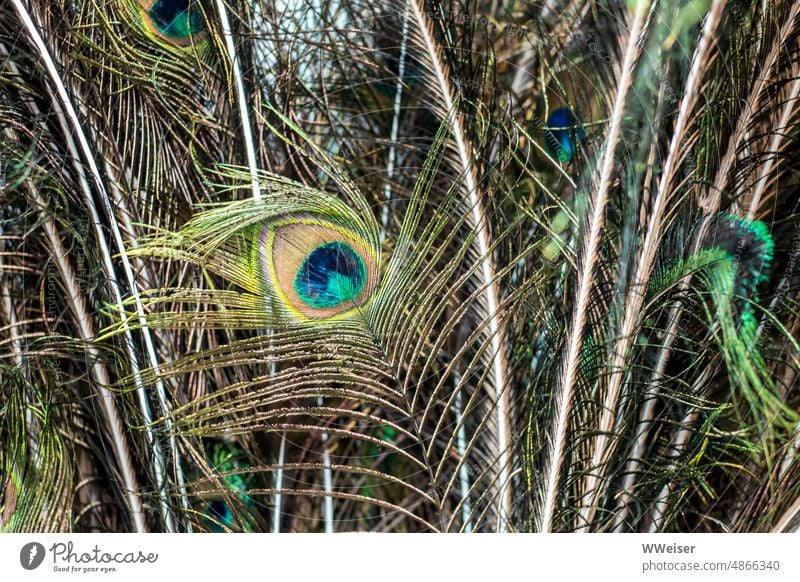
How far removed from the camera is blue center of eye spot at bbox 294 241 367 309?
79 cm

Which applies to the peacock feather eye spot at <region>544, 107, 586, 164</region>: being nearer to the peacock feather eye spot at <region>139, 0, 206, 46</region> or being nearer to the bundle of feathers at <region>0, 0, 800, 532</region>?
the bundle of feathers at <region>0, 0, 800, 532</region>

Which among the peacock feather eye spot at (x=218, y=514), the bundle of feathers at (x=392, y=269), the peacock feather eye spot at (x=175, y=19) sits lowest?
the peacock feather eye spot at (x=218, y=514)

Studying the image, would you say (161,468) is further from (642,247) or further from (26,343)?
(642,247)

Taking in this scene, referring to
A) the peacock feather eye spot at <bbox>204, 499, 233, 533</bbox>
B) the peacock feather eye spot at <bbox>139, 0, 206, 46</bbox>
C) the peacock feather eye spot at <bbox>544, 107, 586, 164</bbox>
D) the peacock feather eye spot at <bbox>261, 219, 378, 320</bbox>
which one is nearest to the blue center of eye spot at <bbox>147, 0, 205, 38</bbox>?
the peacock feather eye spot at <bbox>139, 0, 206, 46</bbox>

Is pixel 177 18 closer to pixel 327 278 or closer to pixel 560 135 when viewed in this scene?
pixel 327 278

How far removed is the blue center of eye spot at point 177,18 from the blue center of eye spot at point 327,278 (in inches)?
13.7

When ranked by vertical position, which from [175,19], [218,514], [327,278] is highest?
[175,19]
